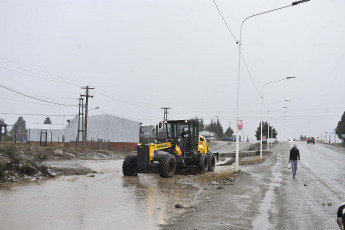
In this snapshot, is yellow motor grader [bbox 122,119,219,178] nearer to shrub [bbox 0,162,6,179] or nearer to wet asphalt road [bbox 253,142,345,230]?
wet asphalt road [bbox 253,142,345,230]

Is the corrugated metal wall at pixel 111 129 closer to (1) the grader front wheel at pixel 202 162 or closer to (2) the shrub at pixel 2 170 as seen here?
(1) the grader front wheel at pixel 202 162

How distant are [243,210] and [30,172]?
10333 mm

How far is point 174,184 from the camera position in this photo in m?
15.2

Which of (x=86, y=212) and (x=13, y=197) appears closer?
(x=86, y=212)

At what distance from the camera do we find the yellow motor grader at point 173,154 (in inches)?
674

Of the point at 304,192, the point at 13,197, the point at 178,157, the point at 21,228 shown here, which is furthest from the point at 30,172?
the point at 304,192

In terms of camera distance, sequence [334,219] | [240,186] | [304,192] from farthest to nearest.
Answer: [240,186]
[304,192]
[334,219]

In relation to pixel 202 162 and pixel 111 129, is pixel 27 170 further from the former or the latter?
pixel 111 129

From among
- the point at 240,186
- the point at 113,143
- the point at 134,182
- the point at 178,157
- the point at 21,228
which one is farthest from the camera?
the point at 113,143

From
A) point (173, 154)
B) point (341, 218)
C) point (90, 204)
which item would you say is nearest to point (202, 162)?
point (173, 154)

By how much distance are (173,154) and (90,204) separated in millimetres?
9170

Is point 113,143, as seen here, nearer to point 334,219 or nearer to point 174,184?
point 174,184

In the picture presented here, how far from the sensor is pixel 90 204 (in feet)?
32.6

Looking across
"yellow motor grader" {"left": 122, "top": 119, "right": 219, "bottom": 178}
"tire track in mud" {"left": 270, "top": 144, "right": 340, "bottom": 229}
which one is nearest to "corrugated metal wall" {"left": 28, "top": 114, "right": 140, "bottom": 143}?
"yellow motor grader" {"left": 122, "top": 119, "right": 219, "bottom": 178}
